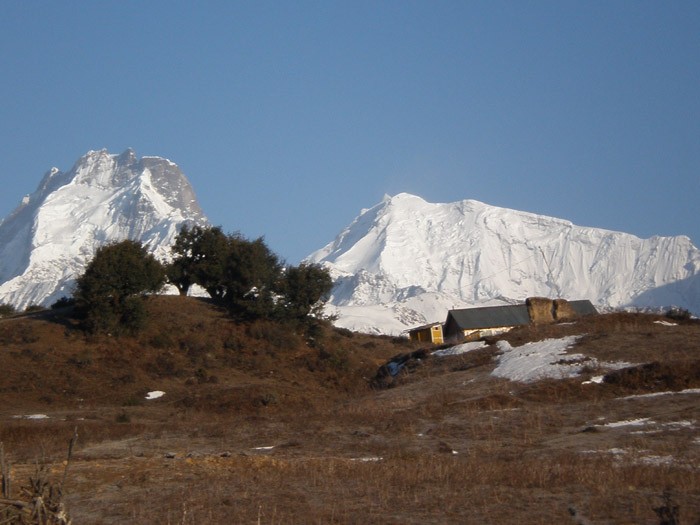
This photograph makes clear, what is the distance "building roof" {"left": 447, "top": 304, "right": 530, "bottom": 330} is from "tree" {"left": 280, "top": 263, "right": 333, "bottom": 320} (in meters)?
12.0

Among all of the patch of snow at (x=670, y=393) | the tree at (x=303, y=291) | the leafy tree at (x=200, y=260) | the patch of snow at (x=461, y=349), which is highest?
the leafy tree at (x=200, y=260)

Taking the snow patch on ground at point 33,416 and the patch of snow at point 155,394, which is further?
the patch of snow at point 155,394

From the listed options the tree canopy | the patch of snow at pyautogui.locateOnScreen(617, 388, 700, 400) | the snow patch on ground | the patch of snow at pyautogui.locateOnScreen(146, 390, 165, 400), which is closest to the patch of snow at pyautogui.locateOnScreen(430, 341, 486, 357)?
the patch of snow at pyautogui.locateOnScreen(617, 388, 700, 400)

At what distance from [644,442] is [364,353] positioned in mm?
38114

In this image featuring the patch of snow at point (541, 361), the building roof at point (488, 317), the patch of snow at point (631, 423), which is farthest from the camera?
the building roof at point (488, 317)

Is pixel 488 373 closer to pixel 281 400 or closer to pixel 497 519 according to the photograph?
pixel 281 400

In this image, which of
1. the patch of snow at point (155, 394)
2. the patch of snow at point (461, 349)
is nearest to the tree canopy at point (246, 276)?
the patch of snow at point (155, 394)

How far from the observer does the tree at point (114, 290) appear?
45.7 meters

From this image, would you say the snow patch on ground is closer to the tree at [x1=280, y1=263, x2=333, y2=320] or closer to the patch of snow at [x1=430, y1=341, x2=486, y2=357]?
the patch of snow at [x1=430, y1=341, x2=486, y2=357]

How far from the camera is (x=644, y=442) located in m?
15.3

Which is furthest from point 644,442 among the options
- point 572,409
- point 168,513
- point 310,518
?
point 168,513

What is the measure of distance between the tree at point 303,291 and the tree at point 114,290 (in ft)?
28.0

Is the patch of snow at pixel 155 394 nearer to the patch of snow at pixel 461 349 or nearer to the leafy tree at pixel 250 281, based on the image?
the patch of snow at pixel 461 349

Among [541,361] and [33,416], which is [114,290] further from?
[541,361]
